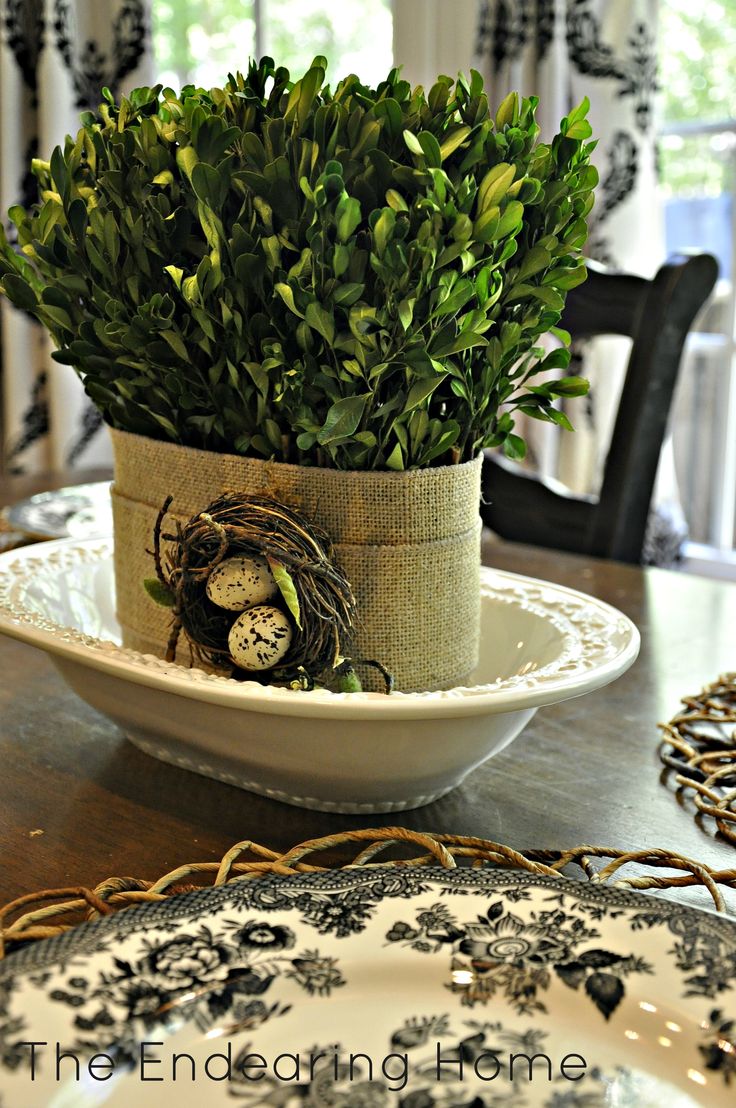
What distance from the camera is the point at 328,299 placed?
0.49m

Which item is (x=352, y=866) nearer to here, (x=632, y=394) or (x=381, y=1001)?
(x=381, y=1001)

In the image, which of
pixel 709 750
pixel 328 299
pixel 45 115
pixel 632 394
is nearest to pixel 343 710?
pixel 328 299

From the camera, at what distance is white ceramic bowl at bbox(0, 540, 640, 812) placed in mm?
468

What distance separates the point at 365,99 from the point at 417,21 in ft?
7.26

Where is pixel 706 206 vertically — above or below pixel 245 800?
above

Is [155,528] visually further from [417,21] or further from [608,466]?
[417,21]

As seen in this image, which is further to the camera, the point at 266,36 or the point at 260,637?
the point at 266,36

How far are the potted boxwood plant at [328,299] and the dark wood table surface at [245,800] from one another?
68 mm

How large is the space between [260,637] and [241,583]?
0.03m

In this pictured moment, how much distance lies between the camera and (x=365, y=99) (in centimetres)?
49

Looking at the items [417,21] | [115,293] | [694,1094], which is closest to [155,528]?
[115,293]

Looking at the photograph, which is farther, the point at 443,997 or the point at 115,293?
the point at 115,293

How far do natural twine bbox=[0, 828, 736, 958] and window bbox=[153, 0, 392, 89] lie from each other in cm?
263

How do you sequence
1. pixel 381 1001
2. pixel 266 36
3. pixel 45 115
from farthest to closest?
pixel 266 36
pixel 45 115
pixel 381 1001
